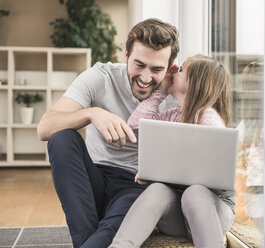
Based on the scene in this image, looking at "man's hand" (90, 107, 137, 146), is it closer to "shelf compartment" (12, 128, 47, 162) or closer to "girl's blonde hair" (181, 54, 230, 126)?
"girl's blonde hair" (181, 54, 230, 126)

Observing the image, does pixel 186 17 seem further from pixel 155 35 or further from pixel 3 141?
pixel 3 141

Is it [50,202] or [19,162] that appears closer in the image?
[50,202]

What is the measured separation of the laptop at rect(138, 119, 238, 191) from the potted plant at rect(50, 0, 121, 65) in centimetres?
320

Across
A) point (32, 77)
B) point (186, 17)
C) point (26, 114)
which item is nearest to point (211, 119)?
point (186, 17)

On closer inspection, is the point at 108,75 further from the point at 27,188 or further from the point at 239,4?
the point at 27,188

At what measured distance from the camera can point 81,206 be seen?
1.41 meters

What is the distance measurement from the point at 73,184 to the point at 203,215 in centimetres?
46

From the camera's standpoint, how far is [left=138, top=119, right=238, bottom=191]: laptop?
1260mm

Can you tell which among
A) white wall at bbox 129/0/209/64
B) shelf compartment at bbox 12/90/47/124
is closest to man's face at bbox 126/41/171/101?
white wall at bbox 129/0/209/64

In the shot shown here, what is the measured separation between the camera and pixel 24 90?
438 centimetres

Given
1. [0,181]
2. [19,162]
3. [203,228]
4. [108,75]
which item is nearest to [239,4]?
[108,75]

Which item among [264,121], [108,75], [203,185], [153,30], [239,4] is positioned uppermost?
[239,4]

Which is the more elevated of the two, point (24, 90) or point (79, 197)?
point (24, 90)

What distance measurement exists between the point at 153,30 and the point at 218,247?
89 centimetres
